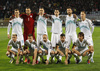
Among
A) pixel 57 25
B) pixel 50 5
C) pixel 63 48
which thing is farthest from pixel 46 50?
pixel 50 5

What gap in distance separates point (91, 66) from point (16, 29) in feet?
11.0

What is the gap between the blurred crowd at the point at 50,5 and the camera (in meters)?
38.8

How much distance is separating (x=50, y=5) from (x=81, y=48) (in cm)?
3131

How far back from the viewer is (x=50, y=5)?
3984 cm

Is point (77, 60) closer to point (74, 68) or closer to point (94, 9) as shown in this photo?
point (74, 68)

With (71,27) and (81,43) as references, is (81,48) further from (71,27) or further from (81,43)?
(71,27)

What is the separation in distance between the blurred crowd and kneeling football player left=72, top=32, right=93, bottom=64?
29.7 meters

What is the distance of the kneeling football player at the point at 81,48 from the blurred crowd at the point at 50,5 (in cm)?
2971

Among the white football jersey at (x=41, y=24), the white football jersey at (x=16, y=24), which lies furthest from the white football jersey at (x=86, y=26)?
the white football jersey at (x=16, y=24)

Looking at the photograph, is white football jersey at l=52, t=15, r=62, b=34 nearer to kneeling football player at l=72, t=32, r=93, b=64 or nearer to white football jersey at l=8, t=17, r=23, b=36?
white football jersey at l=8, t=17, r=23, b=36

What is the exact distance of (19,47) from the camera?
9000 millimetres

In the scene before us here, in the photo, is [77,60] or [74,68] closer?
[74,68]

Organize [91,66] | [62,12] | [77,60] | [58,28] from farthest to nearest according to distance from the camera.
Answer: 1. [62,12]
2. [58,28]
3. [77,60]
4. [91,66]

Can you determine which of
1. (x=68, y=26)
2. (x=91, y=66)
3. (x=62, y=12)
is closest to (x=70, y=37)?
(x=68, y=26)
